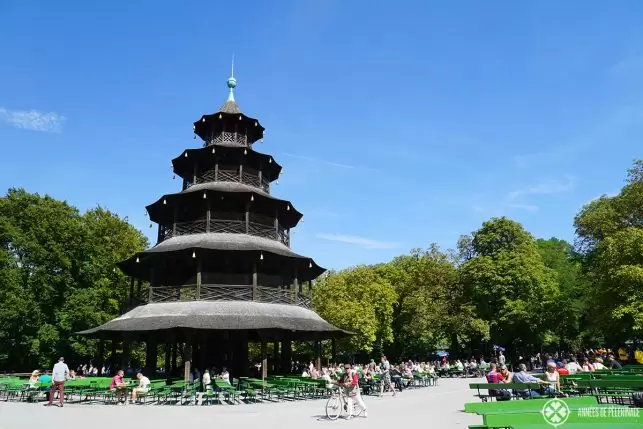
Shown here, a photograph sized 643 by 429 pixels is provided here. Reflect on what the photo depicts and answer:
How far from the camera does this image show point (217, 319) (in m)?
23.9

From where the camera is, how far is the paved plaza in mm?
14125

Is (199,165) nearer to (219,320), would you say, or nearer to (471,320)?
(219,320)

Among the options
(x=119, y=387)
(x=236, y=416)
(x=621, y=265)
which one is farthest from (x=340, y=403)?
(x=621, y=265)

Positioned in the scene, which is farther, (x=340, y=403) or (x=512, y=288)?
(x=512, y=288)

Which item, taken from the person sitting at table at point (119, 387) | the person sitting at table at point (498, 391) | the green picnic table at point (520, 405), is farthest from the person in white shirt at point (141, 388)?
the green picnic table at point (520, 405)

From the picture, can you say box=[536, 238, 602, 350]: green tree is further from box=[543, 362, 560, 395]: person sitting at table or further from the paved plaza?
the paved plaza

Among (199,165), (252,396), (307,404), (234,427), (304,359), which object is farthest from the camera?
(304,359)

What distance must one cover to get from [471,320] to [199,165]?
109ft

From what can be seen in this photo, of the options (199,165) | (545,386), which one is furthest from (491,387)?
(199,165)

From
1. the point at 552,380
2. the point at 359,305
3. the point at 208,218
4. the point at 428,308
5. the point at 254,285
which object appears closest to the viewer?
the point at 552,380

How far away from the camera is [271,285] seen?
1179 inches

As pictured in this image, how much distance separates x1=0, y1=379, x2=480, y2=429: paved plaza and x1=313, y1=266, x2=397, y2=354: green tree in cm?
2432

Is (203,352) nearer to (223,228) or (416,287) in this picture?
(223,228)

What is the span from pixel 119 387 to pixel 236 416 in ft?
24.0
